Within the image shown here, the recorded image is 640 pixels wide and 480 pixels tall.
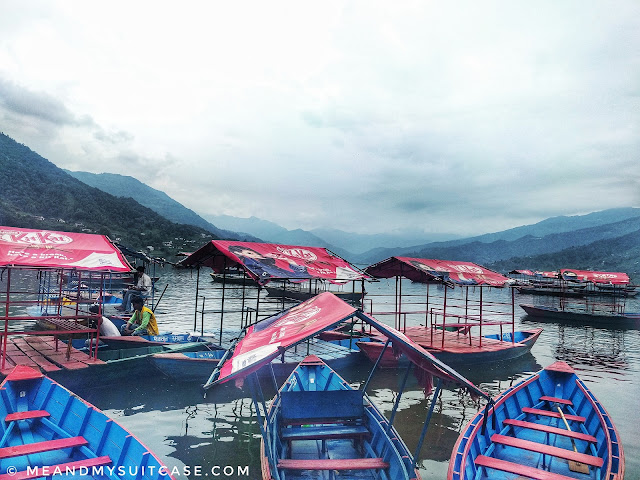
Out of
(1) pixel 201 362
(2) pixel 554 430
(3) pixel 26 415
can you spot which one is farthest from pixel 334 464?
(1) pixel 201 362

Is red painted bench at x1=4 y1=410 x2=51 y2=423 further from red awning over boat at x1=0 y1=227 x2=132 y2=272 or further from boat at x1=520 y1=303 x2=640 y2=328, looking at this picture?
boat at x1=520 y1=303 x2=640 y2=328

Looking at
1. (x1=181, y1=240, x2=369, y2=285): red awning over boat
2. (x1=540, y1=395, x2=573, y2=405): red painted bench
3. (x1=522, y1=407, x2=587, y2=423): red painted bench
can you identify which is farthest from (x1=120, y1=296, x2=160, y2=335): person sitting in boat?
(x1=540, y1=395, x2=573, y2=405): red painted bench

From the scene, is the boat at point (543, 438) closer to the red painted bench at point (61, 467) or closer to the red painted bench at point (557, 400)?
the red painted bench at point (557, 400)

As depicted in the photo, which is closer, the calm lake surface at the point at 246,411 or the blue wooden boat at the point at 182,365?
the calm lake surface at the point at 246,411

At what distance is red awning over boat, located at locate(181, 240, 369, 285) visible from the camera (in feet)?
42.2

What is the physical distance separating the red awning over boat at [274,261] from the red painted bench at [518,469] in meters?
7.63

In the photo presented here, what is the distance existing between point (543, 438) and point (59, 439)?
8344 mm

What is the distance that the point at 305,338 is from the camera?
5.15 meters

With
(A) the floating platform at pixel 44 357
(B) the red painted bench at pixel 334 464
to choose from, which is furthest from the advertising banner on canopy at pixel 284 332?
(A) the floating platform at pixel 44 357

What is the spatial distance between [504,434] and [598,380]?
11.0m

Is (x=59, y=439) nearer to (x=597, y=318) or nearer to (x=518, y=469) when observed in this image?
(x=518, y=469)

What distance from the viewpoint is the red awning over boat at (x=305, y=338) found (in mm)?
5055

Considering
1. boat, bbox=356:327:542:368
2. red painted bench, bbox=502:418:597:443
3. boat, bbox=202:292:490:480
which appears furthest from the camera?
boat, bbox=356:327:542:368

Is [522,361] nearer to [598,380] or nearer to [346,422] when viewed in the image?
[598,380]
